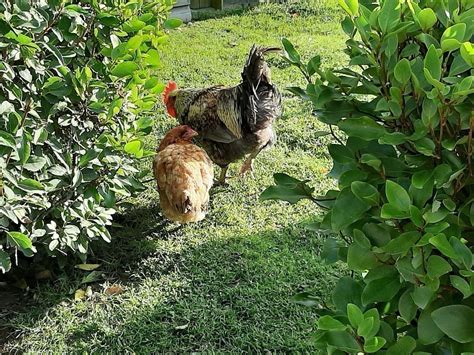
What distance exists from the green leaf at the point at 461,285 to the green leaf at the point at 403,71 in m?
0.44

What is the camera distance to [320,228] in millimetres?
1658

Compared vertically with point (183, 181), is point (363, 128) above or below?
above

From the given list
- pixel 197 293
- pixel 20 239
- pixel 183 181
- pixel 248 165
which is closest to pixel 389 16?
pixel 20 239

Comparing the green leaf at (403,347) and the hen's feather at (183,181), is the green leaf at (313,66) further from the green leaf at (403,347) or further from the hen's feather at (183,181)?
the hen's feather at (183,181)

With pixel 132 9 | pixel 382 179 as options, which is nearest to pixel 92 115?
pixel 132 9

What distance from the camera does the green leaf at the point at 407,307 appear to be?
52.0 inches

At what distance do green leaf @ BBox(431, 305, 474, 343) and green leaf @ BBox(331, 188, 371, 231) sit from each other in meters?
0.29

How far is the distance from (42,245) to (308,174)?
86.5 inches

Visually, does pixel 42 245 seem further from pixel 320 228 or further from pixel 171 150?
pixel 320 228

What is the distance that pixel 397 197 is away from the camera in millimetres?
1214

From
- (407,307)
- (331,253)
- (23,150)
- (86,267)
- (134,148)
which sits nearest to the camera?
(407,307)

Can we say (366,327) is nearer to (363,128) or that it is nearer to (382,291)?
(382,291)

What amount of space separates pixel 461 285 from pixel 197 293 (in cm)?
235

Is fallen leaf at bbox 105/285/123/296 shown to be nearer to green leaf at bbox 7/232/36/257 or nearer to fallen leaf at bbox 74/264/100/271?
fallen leaf at bbox 74/264/100/271
